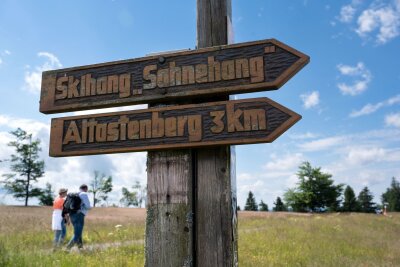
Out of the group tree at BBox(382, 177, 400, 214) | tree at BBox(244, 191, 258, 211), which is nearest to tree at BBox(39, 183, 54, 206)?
tree at BBox(244, 191, 258, 211)

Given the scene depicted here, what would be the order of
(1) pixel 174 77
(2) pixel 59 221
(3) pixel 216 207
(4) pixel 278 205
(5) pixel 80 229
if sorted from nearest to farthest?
1. (3) pixel 216 207
2. (1) pixel 174 77
3. (5) pixel 80 229
4. (2) pixel 59 221
5. (4) pixel 278 205

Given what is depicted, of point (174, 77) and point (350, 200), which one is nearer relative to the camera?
point (174, 77)

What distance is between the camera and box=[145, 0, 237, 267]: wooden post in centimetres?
197

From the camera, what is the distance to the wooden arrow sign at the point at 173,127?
6.35 feet

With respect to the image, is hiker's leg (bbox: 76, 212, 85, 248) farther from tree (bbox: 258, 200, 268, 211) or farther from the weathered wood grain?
tree (bbox: 258, 200, 268, 211)

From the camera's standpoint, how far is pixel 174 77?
217cm

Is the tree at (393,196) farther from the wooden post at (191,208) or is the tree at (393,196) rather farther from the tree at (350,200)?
the wooden post at (191,208)

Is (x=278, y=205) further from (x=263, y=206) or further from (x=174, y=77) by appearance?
(x=174, y=77)

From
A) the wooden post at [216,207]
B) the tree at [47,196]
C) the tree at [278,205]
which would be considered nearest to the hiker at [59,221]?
the wooden post at [216,207]

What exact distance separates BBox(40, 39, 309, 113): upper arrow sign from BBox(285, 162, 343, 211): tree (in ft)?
221

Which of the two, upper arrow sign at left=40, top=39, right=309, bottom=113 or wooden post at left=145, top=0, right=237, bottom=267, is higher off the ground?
upper arrow sign at left=40, top=39, right=309, bottom=113

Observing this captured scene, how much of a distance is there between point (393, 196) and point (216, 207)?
98660 mm

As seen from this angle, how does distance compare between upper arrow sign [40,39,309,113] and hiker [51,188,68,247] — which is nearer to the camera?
upper arrow sign [40,39,309,113]

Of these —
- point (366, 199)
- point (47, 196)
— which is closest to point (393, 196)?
point (366, 199)
